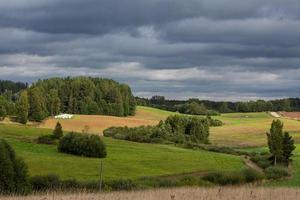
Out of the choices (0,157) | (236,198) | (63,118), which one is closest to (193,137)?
(63,118)

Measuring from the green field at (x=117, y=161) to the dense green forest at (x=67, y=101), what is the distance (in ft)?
164

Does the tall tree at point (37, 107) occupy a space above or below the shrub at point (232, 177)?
above

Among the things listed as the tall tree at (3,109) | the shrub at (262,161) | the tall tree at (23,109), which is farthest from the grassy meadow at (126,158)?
the tall tree at (3,109)

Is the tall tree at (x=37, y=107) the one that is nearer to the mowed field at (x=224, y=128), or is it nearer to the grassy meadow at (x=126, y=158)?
the mowed field at (x=224, y=128)

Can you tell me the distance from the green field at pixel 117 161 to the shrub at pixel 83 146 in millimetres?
1431

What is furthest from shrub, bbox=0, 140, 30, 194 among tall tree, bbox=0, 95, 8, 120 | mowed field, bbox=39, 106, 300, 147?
tall tree, bbox=0, 95, 8, 120

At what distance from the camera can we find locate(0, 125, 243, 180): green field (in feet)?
216

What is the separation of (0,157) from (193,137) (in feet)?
346

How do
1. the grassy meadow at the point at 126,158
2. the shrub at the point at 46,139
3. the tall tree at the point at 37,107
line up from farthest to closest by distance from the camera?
the tall tree at the point at 37,107
the shrub at the point at 46,139
the grassy meadow at the point at 126,158

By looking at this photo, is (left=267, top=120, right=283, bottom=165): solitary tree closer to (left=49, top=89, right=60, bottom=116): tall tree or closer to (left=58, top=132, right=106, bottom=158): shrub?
(left=58, top=132, right=106, bottom=158): shrub

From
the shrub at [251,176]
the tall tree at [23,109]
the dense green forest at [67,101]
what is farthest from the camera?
the dense green forest at [67,101]

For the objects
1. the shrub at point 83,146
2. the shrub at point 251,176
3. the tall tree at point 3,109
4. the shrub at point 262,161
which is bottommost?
the shrub at point 262,161

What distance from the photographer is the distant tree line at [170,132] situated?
126 meters

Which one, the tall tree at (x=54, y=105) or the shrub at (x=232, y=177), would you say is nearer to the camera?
the shrub at (x=232, y=177)
